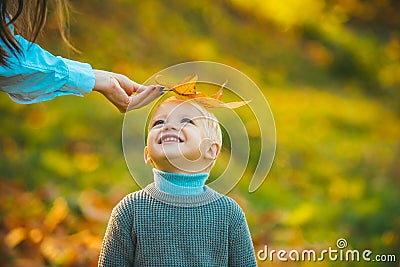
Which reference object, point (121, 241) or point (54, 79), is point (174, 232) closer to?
point (121, 241)

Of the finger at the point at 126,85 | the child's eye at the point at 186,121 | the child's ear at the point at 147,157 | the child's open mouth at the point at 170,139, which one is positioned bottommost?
the child's ear at the point at 147,157

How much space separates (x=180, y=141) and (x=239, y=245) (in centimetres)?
27

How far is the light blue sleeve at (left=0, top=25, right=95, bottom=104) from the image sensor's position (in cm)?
173

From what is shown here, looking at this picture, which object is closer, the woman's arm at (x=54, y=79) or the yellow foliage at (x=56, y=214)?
the woman's arm at (x=54, y=79)

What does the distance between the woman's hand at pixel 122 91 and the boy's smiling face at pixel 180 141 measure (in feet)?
0.14

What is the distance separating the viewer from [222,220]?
1744 mm

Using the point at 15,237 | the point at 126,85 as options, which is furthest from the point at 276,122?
the point at 126,85

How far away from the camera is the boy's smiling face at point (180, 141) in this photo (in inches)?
67.6

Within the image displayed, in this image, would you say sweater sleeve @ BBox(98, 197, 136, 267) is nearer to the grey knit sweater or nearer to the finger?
the grey knit sweater

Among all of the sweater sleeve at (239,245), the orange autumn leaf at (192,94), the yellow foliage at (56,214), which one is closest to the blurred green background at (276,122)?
the yellow foliage at (56,214)

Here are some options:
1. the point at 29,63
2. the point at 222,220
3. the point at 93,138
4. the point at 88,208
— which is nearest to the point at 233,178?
the point at 222,220

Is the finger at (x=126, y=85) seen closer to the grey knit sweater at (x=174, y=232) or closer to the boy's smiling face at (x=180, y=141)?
the boy's smiling face at (x=180, y=141)

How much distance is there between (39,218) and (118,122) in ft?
2.04

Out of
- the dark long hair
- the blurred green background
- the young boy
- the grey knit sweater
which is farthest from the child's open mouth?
the blurred green background
